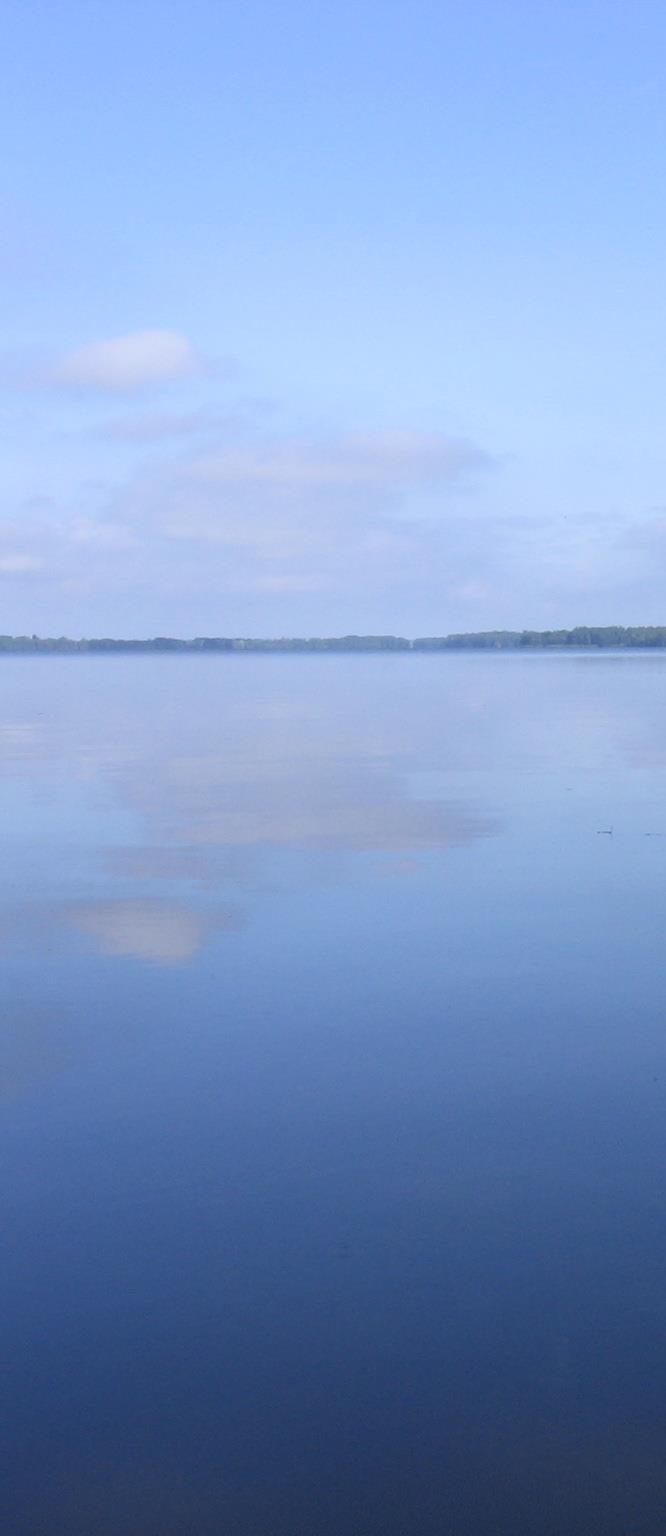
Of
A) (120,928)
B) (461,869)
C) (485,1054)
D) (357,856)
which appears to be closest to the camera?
(485,1054)

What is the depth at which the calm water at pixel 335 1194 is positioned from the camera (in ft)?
10.9

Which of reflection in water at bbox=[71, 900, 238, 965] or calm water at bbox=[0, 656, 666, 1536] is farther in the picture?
reflection in water at bbox=[71, 900, 238, 965]

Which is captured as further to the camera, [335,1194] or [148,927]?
[148,927]

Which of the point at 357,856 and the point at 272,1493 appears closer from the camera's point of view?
the point at 272,1493

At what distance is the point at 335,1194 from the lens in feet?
15.5

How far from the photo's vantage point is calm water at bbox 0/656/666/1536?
10.9 feet

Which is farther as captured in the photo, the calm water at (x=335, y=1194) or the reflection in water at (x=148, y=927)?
the reflection in water at (x=148, y=927)

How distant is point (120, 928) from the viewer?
8.64 meters

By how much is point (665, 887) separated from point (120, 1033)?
15.2ft

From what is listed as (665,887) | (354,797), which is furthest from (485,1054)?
(354,797)

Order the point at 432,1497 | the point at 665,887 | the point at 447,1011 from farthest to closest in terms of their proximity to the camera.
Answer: the point at 665,887
the point at 447,1011
the point at 432,1497

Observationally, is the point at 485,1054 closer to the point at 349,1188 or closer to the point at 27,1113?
the point at 349,1188

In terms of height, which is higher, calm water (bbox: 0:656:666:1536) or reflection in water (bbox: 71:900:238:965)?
reflection in water (bbox: 71:900:238:965)

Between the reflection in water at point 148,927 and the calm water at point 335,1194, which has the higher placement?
the reflection in water at point 148,927
